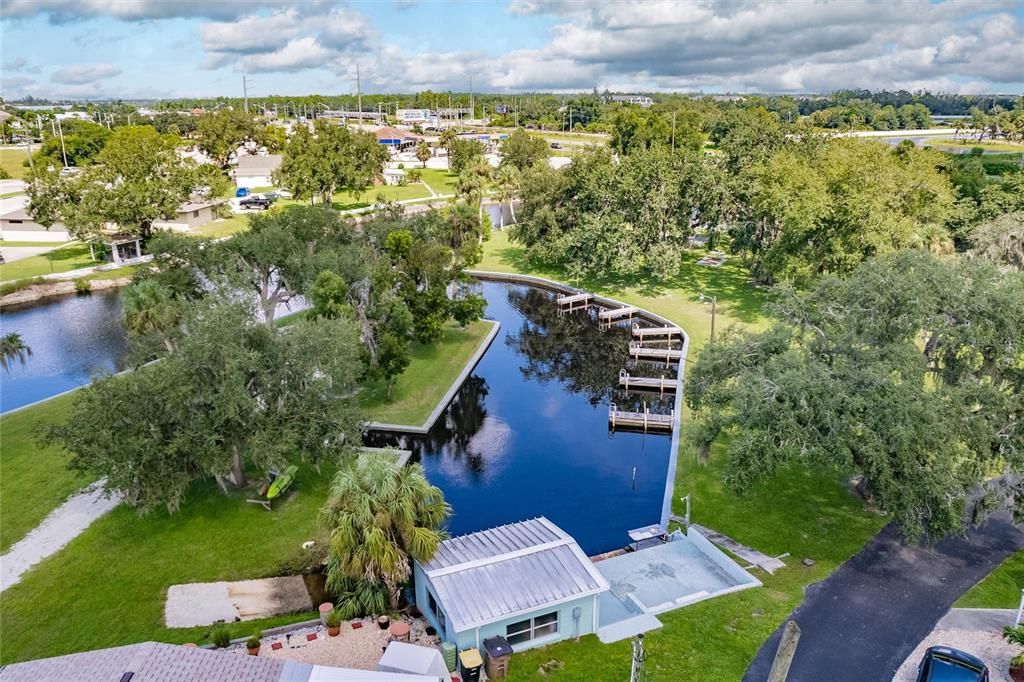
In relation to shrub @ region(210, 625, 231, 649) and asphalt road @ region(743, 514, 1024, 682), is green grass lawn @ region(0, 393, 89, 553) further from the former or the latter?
asphalt road @ region(743, 514, 1024, 682)

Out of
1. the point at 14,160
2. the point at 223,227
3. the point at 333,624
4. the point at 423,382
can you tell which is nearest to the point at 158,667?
the point at 333,624

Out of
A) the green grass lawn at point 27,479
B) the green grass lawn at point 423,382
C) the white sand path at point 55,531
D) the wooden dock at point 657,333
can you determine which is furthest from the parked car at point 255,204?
the white sand path at point 55,531

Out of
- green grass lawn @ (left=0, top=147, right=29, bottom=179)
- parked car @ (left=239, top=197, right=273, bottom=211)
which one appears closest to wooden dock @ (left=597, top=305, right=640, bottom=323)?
parked car @ (left=239, top=197, right=273, bottom=211)

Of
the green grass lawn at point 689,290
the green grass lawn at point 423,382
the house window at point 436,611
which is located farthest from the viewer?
the green grass lawn at point 689,290

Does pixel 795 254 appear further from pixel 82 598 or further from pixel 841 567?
pixel 82 598

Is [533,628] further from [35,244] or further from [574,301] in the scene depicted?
[35,244]

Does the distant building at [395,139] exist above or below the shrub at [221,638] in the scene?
above

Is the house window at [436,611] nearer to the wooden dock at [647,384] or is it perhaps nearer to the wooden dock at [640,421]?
the wooden dock at [640,421]
